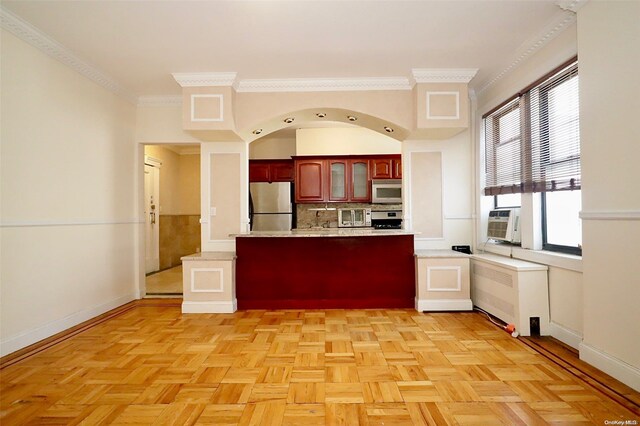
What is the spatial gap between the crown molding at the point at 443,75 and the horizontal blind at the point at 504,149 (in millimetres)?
551

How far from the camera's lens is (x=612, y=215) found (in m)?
2.08

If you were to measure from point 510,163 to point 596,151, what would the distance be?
4.44 feet

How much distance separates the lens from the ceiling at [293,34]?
8.31 feet

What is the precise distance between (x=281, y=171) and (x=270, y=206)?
2.41ft

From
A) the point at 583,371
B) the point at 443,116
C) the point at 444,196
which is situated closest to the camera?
the point at 583,371

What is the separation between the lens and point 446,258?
370cm

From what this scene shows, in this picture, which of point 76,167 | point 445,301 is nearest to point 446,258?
point 445,301

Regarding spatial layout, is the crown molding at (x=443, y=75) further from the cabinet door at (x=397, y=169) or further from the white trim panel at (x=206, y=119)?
the cabinet door at (x=397, y=169)

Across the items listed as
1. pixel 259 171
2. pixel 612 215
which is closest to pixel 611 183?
pixel 612 215

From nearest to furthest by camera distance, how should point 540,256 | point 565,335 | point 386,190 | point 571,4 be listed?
point 571,4 → point 565,335 → point 540,256 → point 386,190

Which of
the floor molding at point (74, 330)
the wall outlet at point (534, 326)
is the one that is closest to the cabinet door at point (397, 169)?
the wall outlet at point (534, 326)

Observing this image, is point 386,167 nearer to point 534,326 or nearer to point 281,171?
point 281,171

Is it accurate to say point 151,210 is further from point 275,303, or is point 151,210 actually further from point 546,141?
point 546,141

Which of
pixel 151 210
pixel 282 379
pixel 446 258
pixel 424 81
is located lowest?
pixel 282 379
